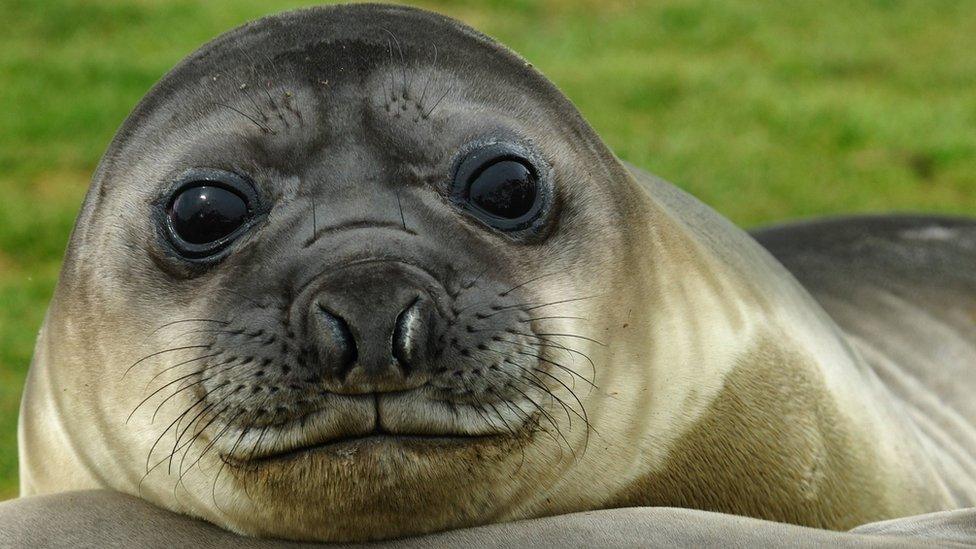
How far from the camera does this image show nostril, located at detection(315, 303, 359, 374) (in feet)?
5.90

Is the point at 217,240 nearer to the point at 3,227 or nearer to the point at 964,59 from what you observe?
the point at 3,227

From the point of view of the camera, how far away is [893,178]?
700 cm

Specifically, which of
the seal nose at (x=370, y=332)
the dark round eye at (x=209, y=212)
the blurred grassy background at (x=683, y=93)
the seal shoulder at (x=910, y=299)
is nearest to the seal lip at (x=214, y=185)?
the dark round eye at (x=209, y=212)

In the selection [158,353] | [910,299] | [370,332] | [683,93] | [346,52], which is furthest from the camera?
[683,93]

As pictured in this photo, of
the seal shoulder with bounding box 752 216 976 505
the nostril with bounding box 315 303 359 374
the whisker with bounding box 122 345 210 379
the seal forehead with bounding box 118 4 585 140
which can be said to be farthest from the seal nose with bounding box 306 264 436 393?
the seal shoulder with bounding box 752 216 976 505

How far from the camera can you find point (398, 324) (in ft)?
5.93

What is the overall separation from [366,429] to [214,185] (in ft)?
1.61

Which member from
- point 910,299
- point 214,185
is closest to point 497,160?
point 214,185

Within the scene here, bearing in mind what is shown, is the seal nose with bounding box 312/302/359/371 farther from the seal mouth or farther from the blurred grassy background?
the blurred grassy background

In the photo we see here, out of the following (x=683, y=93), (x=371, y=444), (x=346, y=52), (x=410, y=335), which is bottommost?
(x=371, y=444)

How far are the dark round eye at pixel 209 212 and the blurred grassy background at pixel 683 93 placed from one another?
10.8 ft

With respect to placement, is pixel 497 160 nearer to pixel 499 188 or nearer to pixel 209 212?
pixel 499 188

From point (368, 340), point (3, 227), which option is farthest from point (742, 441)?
point (3, 227)

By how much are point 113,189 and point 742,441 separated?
1.14 meters
